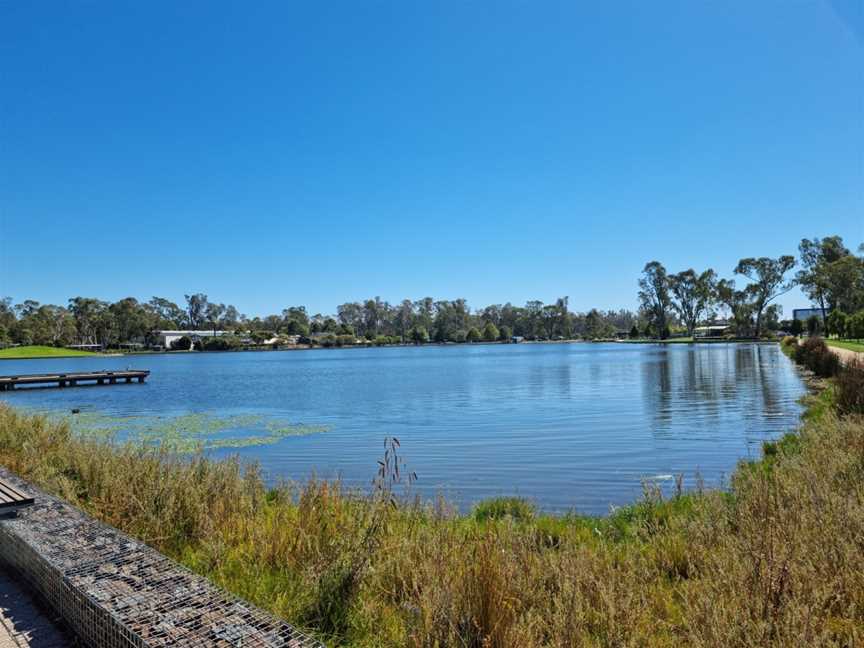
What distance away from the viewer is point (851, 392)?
44.2 ft

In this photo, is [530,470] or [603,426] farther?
[603,426]

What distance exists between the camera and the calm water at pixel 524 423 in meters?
11.7

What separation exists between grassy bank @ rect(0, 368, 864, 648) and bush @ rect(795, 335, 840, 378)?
2253cm

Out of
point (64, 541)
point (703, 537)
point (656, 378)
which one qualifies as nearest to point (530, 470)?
point (703, 537)

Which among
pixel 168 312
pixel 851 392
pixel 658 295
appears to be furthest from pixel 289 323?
pixel 851 392

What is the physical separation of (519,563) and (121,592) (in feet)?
9.09

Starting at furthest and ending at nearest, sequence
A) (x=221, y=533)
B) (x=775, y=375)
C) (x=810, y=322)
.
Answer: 1. (x=810, y=322)
2. (x=775, y=375)
3. (x=221, y=533)

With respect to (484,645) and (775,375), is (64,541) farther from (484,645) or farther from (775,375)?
(775,375)

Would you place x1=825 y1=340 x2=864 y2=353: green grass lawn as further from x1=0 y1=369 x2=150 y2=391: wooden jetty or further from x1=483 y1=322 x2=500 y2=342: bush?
x1=483 y1=322 x2=500 y2=342: bush

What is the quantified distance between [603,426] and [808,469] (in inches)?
440

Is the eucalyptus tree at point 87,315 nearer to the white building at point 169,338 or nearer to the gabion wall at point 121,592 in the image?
the white building at point 169,338

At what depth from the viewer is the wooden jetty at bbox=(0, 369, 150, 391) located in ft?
142

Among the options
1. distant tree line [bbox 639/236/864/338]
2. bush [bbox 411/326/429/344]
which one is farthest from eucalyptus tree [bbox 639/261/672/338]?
bush [bbox 411/326/429/344]

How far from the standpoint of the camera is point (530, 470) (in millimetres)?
12195
